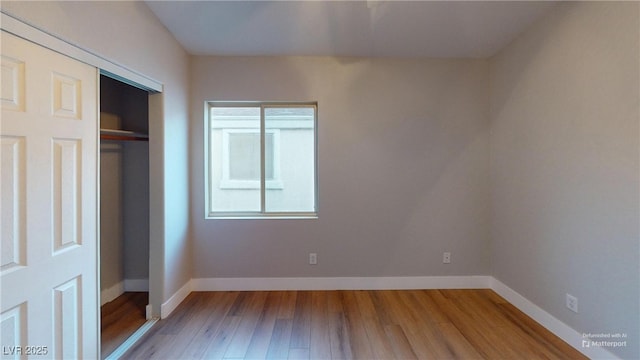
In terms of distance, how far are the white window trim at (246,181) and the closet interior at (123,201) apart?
794mm

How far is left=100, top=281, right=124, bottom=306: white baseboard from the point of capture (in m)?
2.83

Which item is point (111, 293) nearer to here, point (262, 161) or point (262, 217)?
point (262, 217)

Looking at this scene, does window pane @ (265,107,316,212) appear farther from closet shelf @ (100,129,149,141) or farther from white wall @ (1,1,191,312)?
closet shelf @ (100,129,149,141)

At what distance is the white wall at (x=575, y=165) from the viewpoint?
1789mm

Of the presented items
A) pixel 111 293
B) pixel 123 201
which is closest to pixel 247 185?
pixel 123 201

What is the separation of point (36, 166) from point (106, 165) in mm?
1644

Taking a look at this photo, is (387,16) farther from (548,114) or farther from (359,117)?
(548,114)

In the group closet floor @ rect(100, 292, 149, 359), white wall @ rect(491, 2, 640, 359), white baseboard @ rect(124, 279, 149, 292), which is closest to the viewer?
white wall @ rect(491, 2, 640, 359)

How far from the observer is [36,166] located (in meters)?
1.44

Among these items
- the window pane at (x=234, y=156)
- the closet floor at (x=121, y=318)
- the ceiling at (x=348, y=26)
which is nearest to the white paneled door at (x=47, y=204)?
the closet floor at (x=121, y=318)

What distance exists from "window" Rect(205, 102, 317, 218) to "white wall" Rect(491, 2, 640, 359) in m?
2.11

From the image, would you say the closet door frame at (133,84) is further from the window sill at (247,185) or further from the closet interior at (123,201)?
the window sill at (247,185)

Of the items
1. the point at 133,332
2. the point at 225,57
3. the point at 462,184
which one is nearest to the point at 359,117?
the point at 462,184

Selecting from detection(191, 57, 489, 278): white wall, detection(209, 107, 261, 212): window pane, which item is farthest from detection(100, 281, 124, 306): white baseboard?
detection(209, 107, 261, 212): window pane
